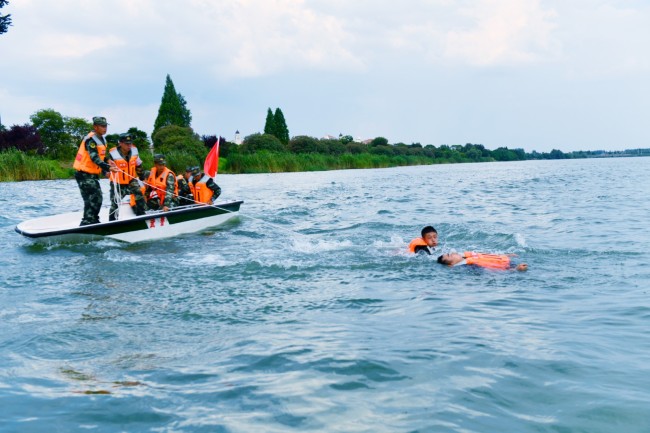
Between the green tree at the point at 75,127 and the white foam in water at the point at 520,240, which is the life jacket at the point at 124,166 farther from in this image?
the green tree at the point at 75,127

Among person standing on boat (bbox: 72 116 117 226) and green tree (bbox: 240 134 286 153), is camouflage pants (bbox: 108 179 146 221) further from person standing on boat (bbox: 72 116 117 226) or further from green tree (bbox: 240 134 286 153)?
green tree (bbox: 240 134 286 153)

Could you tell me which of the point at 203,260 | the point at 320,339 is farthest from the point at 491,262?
the point at 203,260

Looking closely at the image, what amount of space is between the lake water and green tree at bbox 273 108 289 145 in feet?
232

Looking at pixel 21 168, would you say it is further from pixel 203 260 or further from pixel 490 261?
pixel 490 261

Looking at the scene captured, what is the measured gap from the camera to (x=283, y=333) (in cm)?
535

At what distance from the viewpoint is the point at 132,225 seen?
432 inches

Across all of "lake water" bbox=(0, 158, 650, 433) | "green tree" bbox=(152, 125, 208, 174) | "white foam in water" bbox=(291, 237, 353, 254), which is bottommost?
"lake water" bbox=(0, 158, 650, 433)

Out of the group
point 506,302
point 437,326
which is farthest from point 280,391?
point 506,302

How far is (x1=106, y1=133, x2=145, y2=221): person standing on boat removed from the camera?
11.3 meters

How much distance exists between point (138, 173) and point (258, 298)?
664 centimetres

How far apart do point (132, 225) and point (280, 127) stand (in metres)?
71.3

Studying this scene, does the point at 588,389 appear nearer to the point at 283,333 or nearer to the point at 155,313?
the point at 283,333

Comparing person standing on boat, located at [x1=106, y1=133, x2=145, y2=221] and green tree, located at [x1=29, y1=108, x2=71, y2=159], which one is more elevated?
green tree, located at [x1=29, y1=108, x2=71, y2=159]

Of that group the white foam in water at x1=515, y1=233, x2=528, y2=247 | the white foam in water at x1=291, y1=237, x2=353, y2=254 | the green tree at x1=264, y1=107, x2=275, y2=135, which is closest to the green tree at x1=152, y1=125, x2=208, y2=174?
the green tree at x1=264, y1=107, x2=275, y2=135
